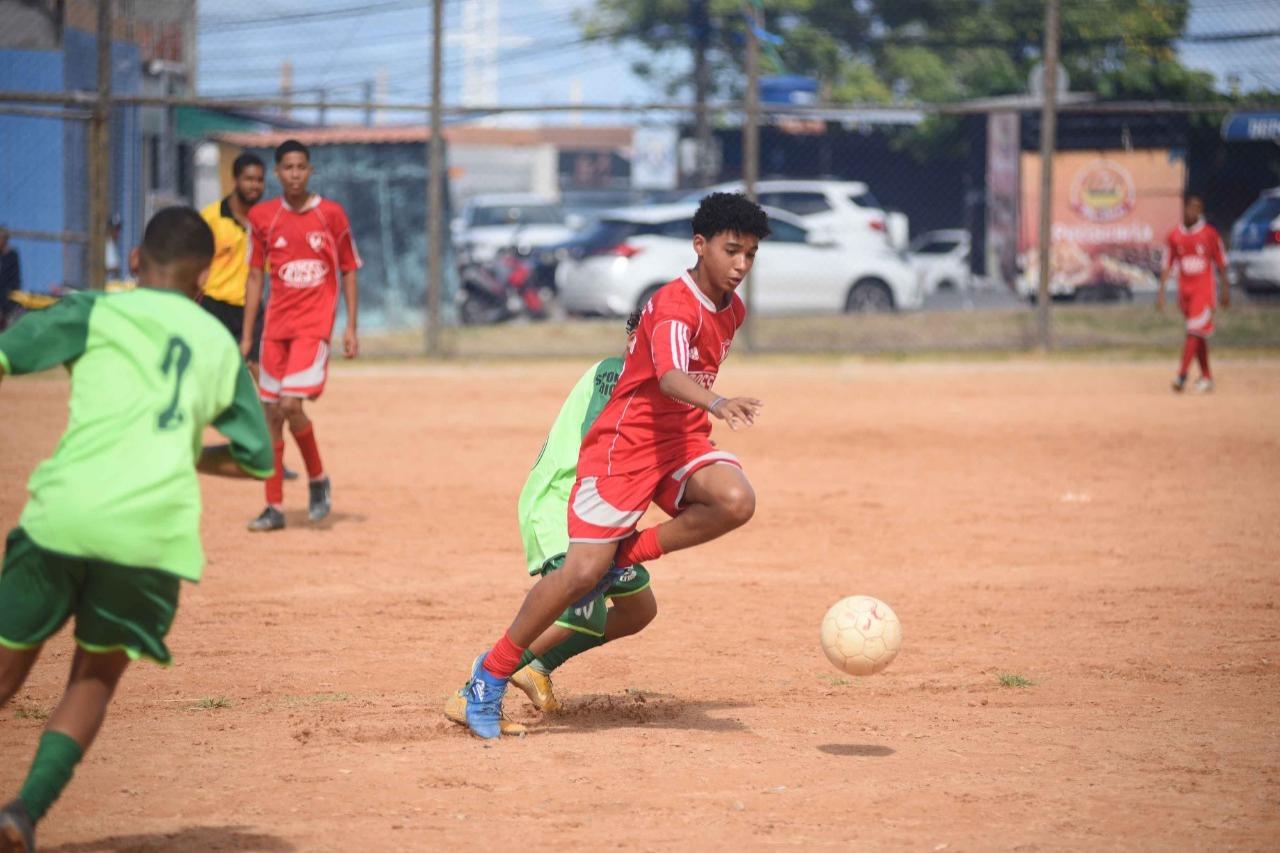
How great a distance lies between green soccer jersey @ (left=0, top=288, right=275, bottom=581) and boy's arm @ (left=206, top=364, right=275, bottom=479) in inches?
3.8

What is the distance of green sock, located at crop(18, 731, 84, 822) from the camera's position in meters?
3.68

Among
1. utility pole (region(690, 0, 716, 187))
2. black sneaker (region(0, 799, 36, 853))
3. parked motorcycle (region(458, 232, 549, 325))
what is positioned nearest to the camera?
black sneaker (region(0, 799, 36, 853))

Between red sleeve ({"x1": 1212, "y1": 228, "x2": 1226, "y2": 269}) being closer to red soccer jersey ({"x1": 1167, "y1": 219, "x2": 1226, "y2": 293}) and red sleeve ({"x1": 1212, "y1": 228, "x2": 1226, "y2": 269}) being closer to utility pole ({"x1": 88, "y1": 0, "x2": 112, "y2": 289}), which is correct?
red soccer jersey ({"x1": 1167, "y1": 219, "x2": 1226, "y2": 293})

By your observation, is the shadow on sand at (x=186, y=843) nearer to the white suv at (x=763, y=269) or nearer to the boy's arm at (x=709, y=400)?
the boy's arm at (x=709, y=400)

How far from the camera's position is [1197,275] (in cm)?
1638

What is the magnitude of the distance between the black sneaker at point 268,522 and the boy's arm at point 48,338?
5546mm

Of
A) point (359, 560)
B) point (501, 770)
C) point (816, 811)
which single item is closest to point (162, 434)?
point (501, 770)

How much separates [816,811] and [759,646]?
7.42 feet

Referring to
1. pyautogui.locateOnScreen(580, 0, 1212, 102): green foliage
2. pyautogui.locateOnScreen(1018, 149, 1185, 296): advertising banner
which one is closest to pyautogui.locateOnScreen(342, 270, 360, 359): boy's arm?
pyautogui.locateOnScreen(1018, 149, 1185, 296): advertising banner

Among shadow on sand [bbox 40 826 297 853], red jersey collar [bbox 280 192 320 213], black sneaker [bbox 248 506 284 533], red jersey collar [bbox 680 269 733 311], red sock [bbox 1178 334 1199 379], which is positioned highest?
red jersey collar [bbox 280 192 320 213]

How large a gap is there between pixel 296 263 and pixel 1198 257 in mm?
10859

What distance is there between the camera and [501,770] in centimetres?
482

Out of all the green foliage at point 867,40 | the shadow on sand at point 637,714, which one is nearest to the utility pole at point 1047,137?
the shadow on sand at point 637,714

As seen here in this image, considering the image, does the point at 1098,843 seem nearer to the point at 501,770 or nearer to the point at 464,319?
the point at 501,770
